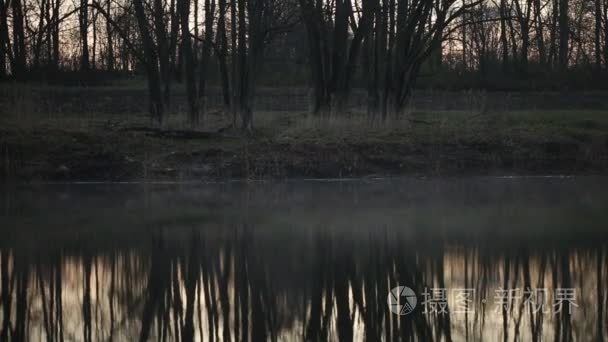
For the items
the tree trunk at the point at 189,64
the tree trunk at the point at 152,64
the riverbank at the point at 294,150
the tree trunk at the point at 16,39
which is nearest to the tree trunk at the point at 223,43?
the tree trunk at the point at 189,64

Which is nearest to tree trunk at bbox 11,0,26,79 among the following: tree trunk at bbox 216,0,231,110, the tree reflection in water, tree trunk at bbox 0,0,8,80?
tree trunk at bbox 0,0,8,80

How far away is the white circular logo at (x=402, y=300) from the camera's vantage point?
25.3 ft

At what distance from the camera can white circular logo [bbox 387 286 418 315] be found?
7.71 metres

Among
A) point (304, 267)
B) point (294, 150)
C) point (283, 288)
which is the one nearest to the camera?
point (283, 288)

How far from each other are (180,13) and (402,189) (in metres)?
10.3

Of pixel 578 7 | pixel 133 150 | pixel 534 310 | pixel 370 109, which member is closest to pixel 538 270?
pixel 534 310

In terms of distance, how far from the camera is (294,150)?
2112cm

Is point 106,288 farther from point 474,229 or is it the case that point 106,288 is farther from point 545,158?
point 545,158

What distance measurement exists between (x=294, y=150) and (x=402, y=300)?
1324cm

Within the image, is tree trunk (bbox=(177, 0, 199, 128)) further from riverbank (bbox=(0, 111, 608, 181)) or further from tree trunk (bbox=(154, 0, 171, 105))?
riverbank (bbox=(0, 111, 608, 181))

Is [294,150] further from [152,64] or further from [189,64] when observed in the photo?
[189,64]

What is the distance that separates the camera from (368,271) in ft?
31.1

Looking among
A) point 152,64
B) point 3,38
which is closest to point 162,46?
point 152,64

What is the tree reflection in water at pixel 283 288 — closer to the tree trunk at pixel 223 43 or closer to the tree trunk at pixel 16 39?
the tree trunk at pixel 223 43
